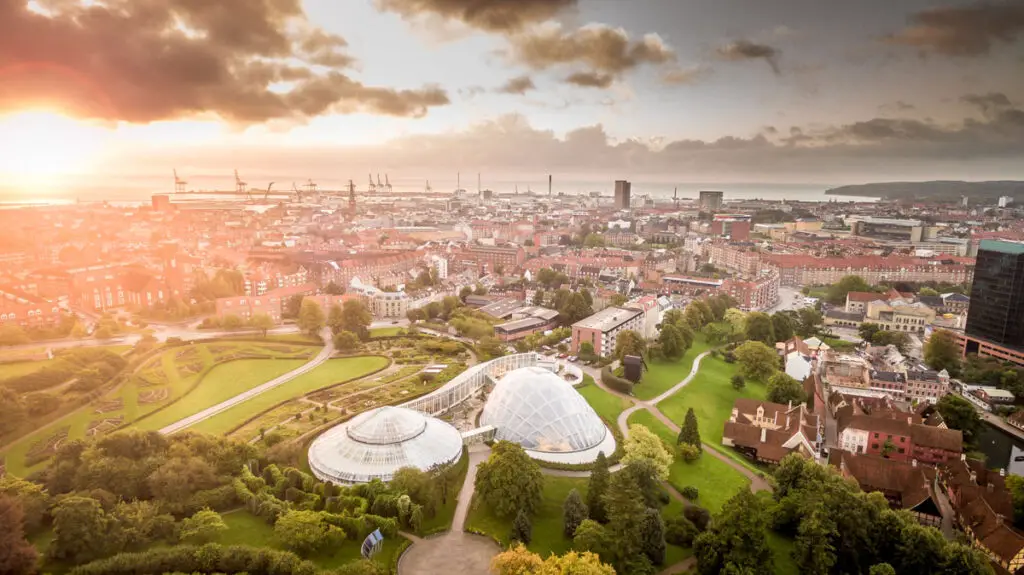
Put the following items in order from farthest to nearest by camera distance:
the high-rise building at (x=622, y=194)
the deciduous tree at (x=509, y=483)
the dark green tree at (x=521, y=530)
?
the high-rise building at (x=622, y=194), the deciduous tree at (x=509, y=483), the dark green tree at (x=521, y=530)

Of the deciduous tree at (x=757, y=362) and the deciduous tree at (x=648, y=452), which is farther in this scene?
the deciduous tree at (x=757, y=362)

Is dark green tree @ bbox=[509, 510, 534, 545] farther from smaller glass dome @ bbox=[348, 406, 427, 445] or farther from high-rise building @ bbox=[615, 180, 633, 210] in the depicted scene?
high-rise building @ bbox=[615, 180, 633, 210]

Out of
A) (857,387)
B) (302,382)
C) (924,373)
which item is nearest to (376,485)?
(302,382)

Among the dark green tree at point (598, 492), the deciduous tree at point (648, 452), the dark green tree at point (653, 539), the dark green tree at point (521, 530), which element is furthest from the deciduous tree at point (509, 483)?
the deciduous tree at point (648, 452)

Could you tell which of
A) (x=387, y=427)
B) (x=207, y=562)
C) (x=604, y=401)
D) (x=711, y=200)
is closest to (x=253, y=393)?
(x=387, y=427)

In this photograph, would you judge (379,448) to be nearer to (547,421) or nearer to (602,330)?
(547,421)

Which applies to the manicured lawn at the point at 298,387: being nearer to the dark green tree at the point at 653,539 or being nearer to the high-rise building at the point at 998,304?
the dark green tree at the point at 653,539

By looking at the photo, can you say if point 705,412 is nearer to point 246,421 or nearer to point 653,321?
point 653,321
